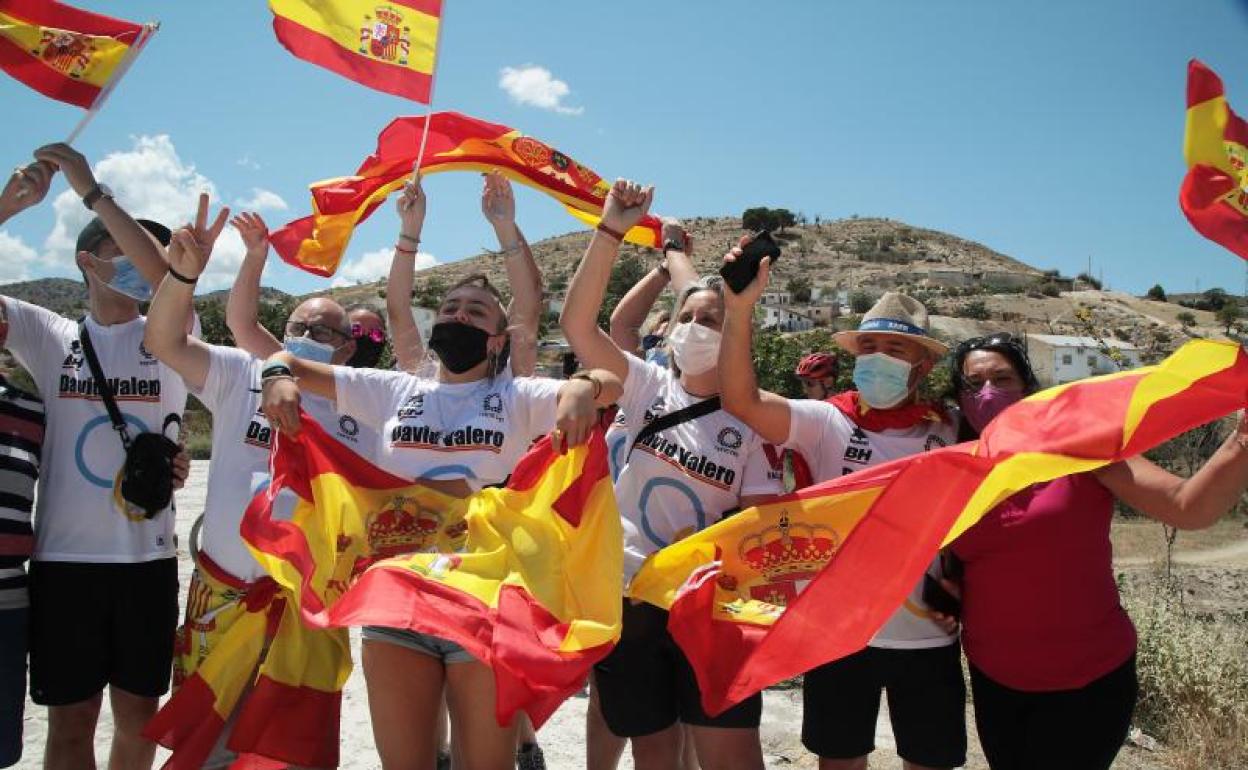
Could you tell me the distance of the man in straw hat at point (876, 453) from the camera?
10.6 ft

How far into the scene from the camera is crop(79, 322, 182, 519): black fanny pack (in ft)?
12.1

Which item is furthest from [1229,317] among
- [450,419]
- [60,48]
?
[60,48]

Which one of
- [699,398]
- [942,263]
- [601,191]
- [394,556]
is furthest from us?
[942,263]

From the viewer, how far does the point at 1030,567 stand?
310 cm

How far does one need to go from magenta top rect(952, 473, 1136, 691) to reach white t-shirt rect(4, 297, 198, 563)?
343 cm

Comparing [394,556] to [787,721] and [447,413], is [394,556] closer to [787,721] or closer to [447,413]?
[447,413]

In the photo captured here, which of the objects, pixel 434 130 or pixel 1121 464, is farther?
pixel 434 130

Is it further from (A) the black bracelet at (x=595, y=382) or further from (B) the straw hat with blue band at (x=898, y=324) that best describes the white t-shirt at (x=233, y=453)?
(B) the straw hat with blue band at (x=898, y=324)

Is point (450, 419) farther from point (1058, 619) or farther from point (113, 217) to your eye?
point (1058, 619)

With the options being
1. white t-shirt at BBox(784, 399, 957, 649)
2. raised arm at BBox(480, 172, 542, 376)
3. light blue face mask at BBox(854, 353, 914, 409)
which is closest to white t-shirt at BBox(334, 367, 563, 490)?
raised arm at BBox(480, 172, 542, 376)

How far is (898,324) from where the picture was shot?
11.5 ft

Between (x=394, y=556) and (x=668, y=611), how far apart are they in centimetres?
104

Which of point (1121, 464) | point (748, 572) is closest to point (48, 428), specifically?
point (748, 572)

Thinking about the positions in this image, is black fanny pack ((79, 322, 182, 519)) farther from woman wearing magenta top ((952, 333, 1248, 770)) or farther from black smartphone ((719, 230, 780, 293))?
woman wearing magenta top ((952, 333, 1248, 770))
